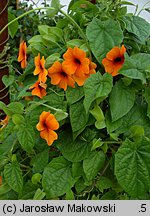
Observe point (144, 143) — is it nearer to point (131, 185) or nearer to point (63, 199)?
point (131, 185)

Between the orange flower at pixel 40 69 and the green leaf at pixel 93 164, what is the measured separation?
21 cm

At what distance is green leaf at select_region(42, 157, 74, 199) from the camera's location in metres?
1.02

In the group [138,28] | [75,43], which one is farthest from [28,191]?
[138,28]

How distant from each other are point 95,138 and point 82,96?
10 centimetres

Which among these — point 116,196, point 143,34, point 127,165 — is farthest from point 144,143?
point 143,34

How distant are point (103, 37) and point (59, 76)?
0.13 meters

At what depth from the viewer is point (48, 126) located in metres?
0.99

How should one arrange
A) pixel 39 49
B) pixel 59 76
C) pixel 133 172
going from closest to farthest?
pixel 133 172 < pixel 59 76 < pixel 39 49

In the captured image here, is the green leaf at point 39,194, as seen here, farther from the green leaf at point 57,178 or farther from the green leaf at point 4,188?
the green leaf at point 4,188

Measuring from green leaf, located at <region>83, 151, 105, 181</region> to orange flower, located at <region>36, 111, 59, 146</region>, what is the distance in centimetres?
9

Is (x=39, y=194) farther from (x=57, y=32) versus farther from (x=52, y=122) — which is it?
(x=57, y=32)

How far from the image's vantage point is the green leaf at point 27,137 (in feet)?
3.33

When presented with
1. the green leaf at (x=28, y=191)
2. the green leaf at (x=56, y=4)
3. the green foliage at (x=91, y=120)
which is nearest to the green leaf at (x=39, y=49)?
the green foliage at (x=91, y=120)

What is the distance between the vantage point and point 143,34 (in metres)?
1.06
